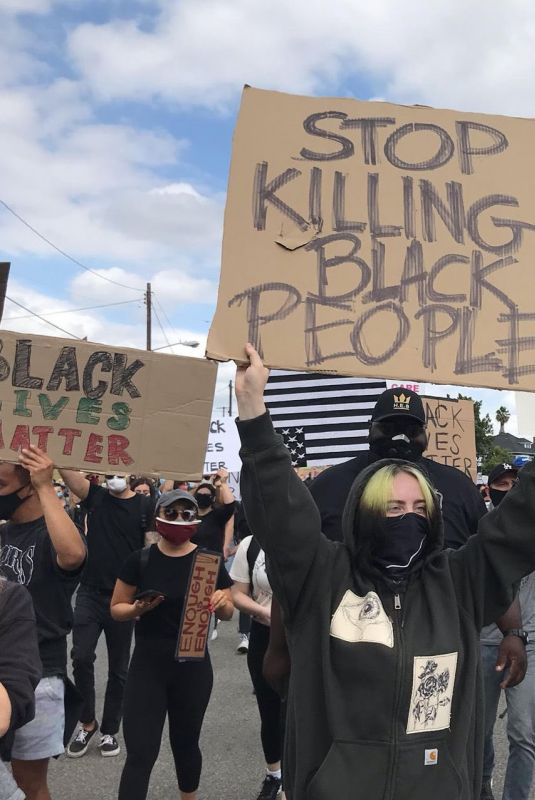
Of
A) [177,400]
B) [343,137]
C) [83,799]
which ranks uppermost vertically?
[343,137]

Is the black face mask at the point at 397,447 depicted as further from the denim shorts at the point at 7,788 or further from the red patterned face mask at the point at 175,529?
the red patterned face mask at the point at 175,529

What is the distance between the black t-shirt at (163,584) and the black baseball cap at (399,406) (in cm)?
187

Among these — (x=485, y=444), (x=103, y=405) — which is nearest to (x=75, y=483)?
(x=103, y=405)

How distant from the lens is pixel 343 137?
3006mm

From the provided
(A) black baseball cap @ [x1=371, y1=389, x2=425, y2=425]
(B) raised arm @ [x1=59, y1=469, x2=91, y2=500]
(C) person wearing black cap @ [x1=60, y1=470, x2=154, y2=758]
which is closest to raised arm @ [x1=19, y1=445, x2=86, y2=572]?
(B) raised arm @ [x1=59, y1=469, x2=91, y2=500]

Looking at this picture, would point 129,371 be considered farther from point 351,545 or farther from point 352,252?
point 351,545

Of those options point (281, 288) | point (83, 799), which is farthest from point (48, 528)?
point (83, 799)

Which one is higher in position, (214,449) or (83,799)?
(214,449)

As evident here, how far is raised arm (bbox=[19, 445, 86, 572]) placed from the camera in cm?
352

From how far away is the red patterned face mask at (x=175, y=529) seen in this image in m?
4.49

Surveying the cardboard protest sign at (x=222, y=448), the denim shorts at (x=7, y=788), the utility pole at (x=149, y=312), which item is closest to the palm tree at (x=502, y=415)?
the utility pole at (x=149, y=312)

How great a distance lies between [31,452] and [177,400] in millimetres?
672

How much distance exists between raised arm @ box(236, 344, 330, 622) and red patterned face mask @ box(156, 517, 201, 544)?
2.39 meters

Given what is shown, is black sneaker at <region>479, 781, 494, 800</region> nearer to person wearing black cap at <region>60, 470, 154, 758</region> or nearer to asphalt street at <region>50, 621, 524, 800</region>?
asphalt street at <region>50, 621, 524, 800</region>
